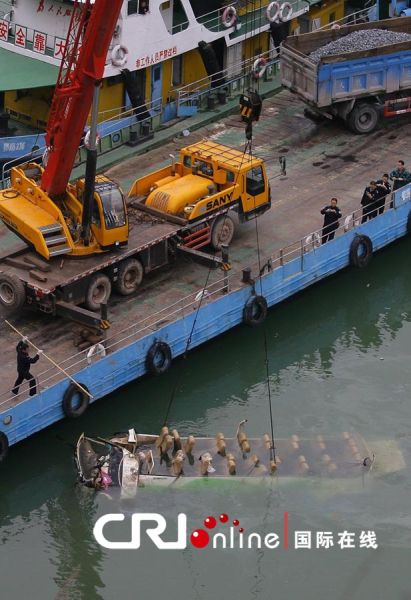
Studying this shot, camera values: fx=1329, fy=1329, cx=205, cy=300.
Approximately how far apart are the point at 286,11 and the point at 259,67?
1.96 m

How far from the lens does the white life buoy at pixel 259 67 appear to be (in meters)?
37.6

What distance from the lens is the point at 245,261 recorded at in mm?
30125

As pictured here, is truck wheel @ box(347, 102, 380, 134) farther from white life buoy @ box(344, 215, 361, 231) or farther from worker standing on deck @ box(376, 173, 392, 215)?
white life buoy @ box(344, 215, 361, 231)

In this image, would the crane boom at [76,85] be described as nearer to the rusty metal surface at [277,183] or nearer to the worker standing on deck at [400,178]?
the rusty metal surface at [277,183]

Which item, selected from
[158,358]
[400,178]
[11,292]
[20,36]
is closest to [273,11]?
[20,36]

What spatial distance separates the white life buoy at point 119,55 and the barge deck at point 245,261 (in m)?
2.46

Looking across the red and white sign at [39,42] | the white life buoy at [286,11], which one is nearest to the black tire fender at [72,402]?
the red and white sign at [39,42]

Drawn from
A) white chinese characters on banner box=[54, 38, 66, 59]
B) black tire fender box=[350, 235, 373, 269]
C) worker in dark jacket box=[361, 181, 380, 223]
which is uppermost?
white chinese characters on banner box=[54, 38, 66, 59]

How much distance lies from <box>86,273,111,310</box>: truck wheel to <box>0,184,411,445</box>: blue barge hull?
→ 4.73 feet

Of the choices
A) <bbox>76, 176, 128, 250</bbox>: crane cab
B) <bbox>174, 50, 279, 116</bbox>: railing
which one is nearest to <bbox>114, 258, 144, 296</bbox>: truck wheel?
<bbox>76, 176, 128, 250</bbox>: crane cab

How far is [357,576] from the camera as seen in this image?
22.6 m

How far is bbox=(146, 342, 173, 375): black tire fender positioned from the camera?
88.3 feet

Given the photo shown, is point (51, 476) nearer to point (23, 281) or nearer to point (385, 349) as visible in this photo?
point (23, 281)

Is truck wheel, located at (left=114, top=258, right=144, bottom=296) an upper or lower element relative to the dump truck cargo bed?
lower
